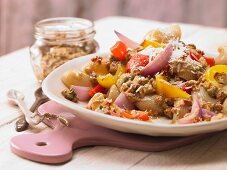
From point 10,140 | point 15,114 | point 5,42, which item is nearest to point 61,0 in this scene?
point 5,42

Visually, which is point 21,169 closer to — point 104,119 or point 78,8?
point 104,119

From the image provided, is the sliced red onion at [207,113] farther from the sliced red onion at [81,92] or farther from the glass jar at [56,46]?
the glass jar at [56,46]

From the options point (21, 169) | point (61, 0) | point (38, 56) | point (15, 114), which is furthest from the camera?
point (61, 0)

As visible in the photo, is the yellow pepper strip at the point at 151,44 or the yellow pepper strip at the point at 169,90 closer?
the yellow pepper strip at the point at 169,90

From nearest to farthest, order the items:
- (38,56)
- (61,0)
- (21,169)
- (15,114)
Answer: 1. (21,169)
2. (15,114)
3. (38,56)
4. (61,0)

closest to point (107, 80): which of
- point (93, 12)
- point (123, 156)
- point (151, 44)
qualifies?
point (151, 44)

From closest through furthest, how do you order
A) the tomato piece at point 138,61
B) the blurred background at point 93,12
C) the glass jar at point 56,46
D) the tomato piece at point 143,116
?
the tomato piece at point 143,116 < the tomato piece at point 138,61 < the glass jar at point 56,46 < the blurred background at point 93,12

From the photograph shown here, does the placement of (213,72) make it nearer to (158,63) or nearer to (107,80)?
(158,63)

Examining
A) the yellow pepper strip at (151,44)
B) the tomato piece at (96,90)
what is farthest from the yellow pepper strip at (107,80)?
the yellow pepper strip at (151,44)
